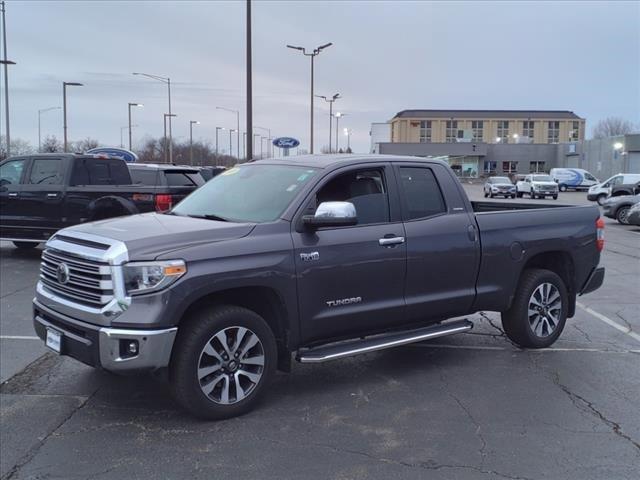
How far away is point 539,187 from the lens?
42.7 metres

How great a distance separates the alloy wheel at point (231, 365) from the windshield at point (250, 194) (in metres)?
0.94

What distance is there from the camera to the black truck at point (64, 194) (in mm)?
11211

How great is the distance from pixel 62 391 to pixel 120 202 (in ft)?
22.0

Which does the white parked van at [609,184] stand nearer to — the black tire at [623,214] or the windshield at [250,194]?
the black tire at [623,214]

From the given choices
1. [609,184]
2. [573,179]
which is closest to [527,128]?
[573,179]

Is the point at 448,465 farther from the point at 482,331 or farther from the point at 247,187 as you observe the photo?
the point at 482,331

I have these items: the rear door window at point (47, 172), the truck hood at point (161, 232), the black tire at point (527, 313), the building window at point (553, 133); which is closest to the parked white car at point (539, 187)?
the rear door window at point (47, 172)

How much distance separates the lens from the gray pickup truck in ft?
13.3

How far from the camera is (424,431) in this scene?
4.27 metres

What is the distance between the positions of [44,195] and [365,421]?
915 centimetres

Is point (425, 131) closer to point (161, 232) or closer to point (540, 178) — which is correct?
point (540, 178)

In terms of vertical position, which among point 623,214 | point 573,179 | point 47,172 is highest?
point 573,179

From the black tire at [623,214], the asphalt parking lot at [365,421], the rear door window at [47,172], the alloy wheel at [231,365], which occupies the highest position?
the rear door window at [47,172]

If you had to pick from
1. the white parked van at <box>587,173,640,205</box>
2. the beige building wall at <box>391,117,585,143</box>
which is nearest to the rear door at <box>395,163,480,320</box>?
the white parked van at <box>587,173,640,205</box>
